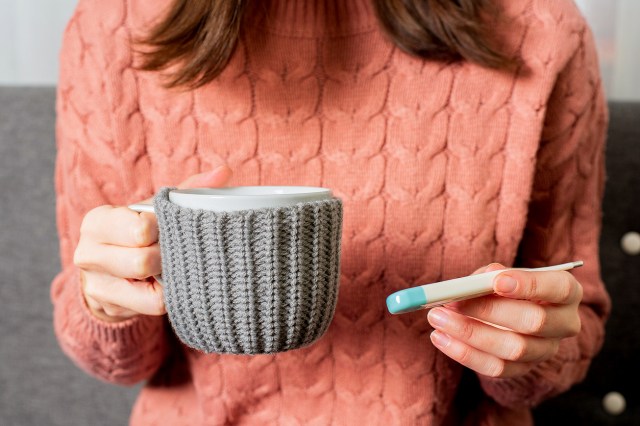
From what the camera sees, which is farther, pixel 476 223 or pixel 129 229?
pixel 476 223

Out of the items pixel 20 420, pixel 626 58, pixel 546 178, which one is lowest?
pixel 20 420

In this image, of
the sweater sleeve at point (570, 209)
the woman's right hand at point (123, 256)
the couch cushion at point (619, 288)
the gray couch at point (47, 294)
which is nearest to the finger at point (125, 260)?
the woman's right hand at point (123, 256)

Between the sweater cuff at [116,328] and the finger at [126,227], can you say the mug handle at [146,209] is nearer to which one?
the finger at [126,227]

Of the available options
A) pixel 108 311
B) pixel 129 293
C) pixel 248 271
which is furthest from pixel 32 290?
pixel 248 271

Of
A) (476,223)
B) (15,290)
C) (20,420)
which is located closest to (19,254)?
(15,290)

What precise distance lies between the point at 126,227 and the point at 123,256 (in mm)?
23

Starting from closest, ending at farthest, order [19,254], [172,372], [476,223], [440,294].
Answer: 1. [440,294]
2. [476,223]
3. [172,372]
4. [19,254]

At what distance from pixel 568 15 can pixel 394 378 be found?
1.54 ft

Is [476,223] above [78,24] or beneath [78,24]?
beneath

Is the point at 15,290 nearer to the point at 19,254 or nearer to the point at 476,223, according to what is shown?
the point at 19,254

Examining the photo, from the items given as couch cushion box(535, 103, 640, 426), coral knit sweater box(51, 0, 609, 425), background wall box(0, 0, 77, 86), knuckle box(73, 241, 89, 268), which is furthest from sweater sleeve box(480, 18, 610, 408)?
background wall box(0, 0, 77, 86)

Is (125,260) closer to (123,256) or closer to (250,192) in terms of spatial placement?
(123,256)

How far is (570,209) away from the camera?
0.82 meters

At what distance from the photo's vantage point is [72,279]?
774 mm
